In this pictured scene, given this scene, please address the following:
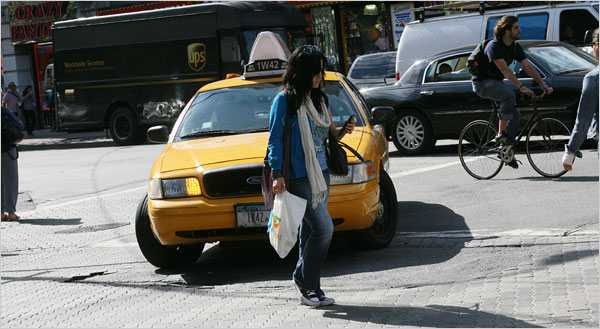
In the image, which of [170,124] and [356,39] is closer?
[170,124]

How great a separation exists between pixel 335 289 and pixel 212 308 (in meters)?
0.89

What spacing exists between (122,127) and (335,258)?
704 inches

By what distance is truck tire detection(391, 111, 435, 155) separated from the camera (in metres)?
14.5

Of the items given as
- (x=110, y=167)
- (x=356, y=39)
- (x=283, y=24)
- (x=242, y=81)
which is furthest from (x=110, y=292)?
(x=356, y=39)

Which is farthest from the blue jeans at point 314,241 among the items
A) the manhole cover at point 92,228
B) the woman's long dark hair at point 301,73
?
the manhole cover at point 92,228

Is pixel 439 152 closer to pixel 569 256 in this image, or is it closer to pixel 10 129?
pixel 10 129

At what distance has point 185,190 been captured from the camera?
712 centimetres

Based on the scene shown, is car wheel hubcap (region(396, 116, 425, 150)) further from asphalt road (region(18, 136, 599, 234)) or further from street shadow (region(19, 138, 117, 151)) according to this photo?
street shadow (region(19, 138, 117, 151))

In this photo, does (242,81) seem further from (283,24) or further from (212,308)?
(283,24)

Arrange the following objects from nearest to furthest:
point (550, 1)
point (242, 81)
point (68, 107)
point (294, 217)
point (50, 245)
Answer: point (294, 217)
point (242, 81)
point (50, 245)
point (550, 1)
point (68, 107)

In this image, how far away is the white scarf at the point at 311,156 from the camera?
5656 millimetres

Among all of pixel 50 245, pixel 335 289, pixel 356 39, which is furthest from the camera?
pixel 356 39

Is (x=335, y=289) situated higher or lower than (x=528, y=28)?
lower

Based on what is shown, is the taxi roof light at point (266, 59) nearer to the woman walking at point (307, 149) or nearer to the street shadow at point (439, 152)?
the woman walking at point (307, 149)
